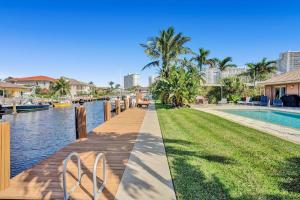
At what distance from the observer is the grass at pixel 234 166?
359cm

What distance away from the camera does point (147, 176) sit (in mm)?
4254

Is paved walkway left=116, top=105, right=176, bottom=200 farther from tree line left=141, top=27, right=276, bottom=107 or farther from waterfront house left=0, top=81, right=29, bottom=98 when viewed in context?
waterfront house left=0, top=81, right=29, bottom=98

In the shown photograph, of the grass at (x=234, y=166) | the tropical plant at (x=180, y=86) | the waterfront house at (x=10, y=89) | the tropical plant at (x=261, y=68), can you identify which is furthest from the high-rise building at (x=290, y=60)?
the grass at (x=234, y=166)

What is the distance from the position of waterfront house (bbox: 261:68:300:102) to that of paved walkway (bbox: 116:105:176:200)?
20224 millimetres

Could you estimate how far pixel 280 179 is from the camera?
4137 millimetres

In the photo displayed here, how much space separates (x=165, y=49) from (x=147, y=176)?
2166 centimetres

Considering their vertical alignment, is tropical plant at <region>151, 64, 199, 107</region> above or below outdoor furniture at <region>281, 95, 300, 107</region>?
above

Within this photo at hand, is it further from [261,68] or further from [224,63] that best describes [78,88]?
[261,68]

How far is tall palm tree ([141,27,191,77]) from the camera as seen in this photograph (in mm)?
24281

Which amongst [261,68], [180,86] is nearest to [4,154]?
[180,86]

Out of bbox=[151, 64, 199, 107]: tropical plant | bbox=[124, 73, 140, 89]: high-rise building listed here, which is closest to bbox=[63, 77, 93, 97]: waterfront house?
bbox=[124, 73, 140, 89]: high-rise building

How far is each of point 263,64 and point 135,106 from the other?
27.8 metres

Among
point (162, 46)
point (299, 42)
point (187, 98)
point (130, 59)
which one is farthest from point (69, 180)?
point (299, 42)

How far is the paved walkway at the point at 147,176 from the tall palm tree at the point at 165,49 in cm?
1870
